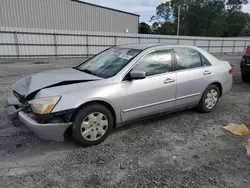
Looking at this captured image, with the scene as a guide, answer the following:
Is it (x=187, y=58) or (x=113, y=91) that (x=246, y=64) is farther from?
(x=113, y=91)

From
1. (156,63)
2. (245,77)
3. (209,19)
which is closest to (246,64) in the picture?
(245,77)

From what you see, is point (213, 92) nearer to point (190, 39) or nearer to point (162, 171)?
point (162, 171)

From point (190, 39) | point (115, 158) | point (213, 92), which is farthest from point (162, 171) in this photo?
point (190, 39)

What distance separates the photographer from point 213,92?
441 centimetres

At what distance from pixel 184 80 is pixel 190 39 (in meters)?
21.2

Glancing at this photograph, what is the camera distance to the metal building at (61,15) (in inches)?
691

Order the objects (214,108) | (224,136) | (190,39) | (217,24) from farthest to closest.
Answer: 1. (217,24)
2. (190,39)
3. (214,108)
4. (224,136)

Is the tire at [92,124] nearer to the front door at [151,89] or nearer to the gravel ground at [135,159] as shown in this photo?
the gravel ground at [135,159]

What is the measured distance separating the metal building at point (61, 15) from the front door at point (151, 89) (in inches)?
721

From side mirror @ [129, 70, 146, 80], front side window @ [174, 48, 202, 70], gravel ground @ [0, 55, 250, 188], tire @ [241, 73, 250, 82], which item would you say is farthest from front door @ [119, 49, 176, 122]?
tire @ [241, 73, 250, 82]

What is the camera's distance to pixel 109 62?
3580mm

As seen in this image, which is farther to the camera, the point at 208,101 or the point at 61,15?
the point at 61,15

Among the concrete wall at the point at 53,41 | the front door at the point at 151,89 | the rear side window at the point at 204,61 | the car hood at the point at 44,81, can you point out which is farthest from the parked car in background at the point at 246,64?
the concrete wall at the point at 53,41

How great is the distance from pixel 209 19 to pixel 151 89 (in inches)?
2502
